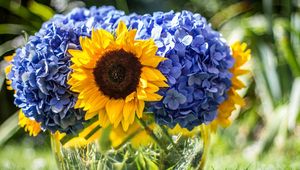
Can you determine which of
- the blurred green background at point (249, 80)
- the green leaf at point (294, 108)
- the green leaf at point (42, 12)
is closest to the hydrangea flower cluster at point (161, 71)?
the blurred green background at point (249, 80)

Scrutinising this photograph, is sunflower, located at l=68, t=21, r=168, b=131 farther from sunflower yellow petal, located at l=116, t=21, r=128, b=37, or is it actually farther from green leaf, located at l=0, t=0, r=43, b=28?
green leaf, located at l=0, t=0, r=43, b=28

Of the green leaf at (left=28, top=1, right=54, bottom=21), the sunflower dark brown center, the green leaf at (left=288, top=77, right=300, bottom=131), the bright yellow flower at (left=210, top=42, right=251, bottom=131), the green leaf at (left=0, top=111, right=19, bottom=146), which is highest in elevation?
the green leaf at (left=28, top=1, right=54, bottom=21)

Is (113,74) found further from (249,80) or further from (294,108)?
(249,80)

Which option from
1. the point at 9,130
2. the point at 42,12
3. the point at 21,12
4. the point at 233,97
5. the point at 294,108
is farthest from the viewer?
the point at 21,12

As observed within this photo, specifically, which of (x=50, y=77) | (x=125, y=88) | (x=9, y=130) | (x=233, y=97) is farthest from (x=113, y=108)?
(x=9, y=130)

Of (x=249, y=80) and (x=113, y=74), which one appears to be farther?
(x=249, y=80)

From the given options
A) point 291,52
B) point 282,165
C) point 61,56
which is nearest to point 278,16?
point 291,52

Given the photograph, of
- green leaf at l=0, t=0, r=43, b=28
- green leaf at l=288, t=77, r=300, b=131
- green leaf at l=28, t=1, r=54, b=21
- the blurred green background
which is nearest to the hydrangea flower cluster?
the blurred green background

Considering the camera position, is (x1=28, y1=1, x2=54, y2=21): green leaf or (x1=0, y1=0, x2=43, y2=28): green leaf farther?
(x1=0, y1=0, x2=43, y2=28): green leaf
